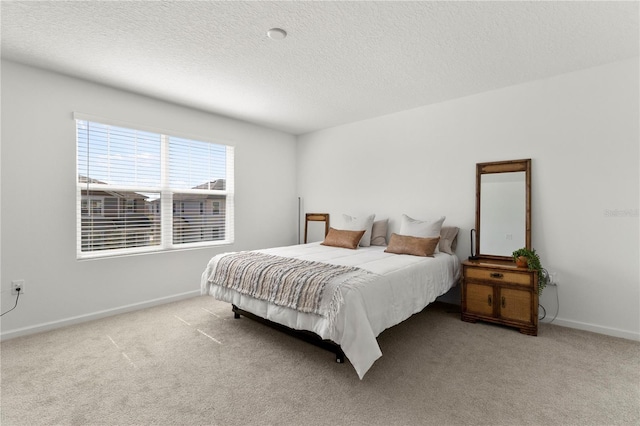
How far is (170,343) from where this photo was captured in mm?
2744

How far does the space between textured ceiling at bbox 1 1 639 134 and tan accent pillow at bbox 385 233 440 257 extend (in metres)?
1.70

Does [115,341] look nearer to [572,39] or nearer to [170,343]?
[170,343]

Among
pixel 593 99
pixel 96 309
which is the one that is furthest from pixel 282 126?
pixel 593 99

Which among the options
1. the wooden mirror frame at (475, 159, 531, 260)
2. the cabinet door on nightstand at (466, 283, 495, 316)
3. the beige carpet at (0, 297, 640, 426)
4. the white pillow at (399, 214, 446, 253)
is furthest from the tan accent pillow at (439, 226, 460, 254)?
the beige carpet at (0, 297, 640, 426)

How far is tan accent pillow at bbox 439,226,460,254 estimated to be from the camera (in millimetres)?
3721

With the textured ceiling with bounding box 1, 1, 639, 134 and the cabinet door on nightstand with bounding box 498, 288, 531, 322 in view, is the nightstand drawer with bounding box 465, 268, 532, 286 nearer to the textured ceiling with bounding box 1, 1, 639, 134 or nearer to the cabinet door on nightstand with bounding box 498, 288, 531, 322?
the cabinet door on nightstand with bounding box 498, 288, 531, 322

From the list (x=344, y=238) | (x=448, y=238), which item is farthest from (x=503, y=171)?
(x=344, y=238)

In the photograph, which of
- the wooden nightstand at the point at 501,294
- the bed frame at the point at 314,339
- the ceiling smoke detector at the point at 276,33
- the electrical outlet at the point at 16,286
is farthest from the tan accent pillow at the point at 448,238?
the electrical outlet at the point at 16,286

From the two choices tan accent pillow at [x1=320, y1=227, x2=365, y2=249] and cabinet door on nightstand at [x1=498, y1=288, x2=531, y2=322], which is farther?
tan accent pillow at [x1=320, y1=227, x2=365, y2=249]

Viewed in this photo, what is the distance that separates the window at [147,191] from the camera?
11.0 feet

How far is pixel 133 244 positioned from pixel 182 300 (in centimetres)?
93

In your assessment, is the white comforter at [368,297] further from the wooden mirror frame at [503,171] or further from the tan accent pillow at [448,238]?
the wooden mirror frame at [503,171]

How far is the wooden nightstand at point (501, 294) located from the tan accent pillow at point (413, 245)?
378 mm

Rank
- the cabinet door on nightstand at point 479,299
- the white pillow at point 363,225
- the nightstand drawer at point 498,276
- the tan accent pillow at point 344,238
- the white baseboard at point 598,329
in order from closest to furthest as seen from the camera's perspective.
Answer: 1. the white baseboard at point 598,329
2. the nightstand drawer at point 498,276
3. the cabinet door on nightstand at point 479,299
4. the tan accent pillow at point 344,238
5. the white pillow at point 363,225
